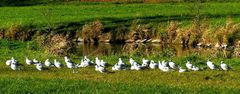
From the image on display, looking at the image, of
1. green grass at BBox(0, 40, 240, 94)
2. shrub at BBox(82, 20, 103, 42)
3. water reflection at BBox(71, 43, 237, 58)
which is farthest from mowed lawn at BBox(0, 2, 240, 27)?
green grass at BBox(0, 40, 240, 94)

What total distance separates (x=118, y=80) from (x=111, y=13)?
36.2 m

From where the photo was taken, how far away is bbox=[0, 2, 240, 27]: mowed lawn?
5506cm

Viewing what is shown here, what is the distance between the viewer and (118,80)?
2591cm

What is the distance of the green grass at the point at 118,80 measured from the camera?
70.8ft

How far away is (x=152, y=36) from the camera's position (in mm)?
49906

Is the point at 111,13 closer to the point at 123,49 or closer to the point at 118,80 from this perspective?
the point at 123,49

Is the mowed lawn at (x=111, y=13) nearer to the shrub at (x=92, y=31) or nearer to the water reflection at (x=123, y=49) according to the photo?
the shrub at (x=92, y=31)

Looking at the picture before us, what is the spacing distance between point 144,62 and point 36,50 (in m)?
11.3

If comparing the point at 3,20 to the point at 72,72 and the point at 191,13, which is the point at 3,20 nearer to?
the point at 191,13

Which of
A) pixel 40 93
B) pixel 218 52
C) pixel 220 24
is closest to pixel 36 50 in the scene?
pixel 218 52

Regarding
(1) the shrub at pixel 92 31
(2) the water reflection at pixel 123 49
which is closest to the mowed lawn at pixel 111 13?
(1) the shrub at pixel 92 31

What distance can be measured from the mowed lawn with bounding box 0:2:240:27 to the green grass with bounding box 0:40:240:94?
64.1 ft

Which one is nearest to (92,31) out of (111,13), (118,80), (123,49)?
(123,49)

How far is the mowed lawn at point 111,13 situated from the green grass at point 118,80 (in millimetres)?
19548
